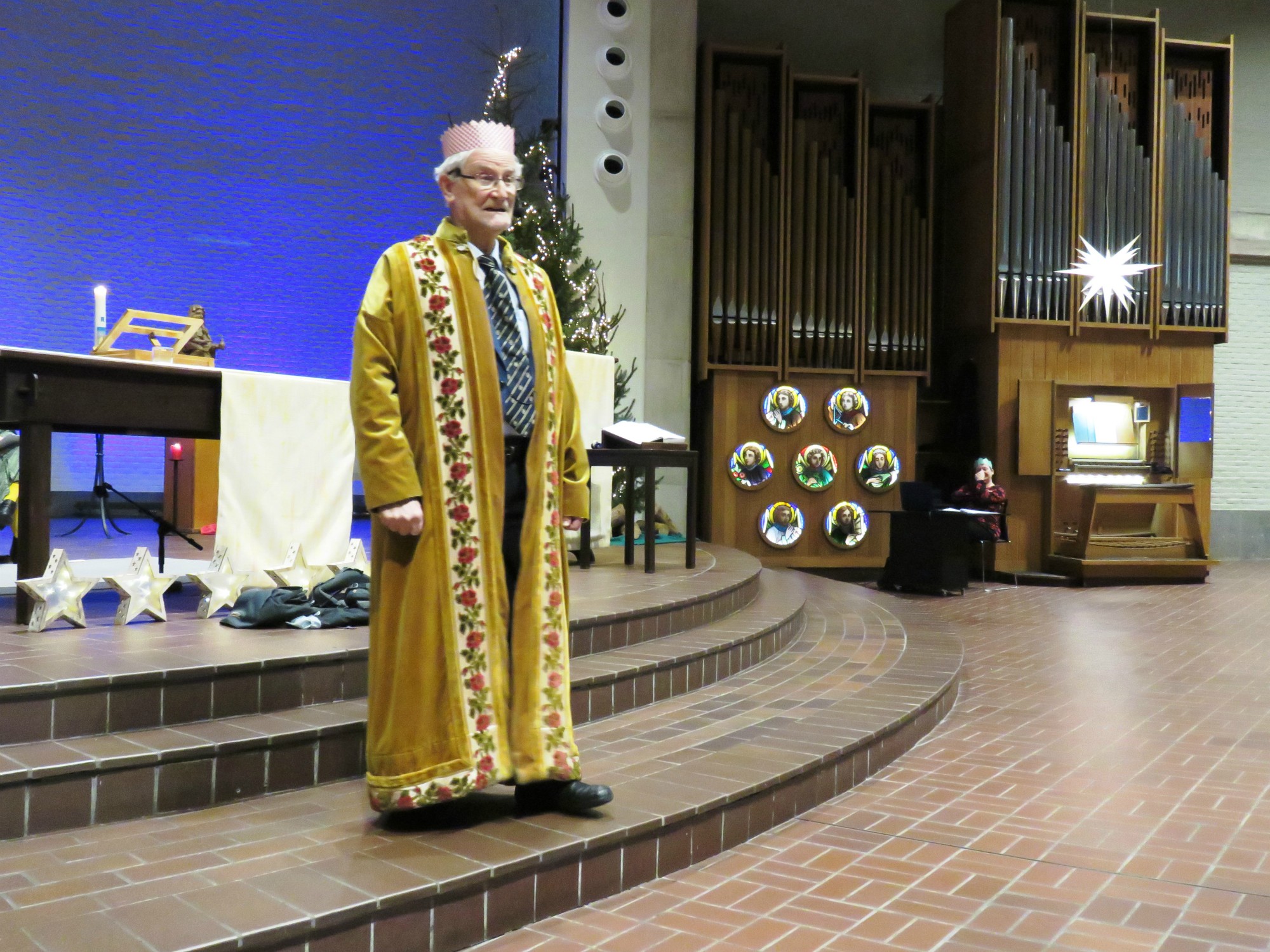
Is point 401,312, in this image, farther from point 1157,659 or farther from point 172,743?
point 1157,659

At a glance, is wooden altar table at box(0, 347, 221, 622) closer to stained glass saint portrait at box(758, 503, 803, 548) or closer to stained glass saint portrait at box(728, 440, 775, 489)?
stained glass saint portrait at box(728, 440, 775, 489)

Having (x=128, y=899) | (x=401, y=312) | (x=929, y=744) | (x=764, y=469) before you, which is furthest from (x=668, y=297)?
(x=128, y=899)

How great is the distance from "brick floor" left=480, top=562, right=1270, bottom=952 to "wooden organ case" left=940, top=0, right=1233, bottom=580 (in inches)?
Answer: 188

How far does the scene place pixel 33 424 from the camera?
150 inches

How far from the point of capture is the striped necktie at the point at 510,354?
2.63 metres

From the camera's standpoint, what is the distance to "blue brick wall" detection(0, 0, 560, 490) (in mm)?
9672

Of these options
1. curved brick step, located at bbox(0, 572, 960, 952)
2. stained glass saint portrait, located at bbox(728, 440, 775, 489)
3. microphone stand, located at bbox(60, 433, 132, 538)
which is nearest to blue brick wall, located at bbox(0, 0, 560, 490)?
microphone stand, located at bbox(60, 433, 132, 538)

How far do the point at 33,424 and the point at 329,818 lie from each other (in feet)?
6.94

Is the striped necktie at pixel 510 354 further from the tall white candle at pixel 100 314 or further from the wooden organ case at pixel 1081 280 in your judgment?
the wooden organ case at pixel 1081 280

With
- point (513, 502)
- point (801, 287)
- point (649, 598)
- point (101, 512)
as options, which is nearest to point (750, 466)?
point (801, 287)

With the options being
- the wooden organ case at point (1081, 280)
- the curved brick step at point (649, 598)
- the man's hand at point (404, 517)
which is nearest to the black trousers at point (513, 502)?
the man's hand at point (404, 517)

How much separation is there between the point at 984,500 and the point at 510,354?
24.7 feet

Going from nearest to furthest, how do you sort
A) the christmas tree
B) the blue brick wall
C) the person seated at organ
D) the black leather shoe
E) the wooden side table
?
the black leather shoe < the wooden side table < the christmas tree < the person seated at organ < the blue brick wall

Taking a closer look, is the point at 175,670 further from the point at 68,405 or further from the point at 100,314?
the point at 100,314
